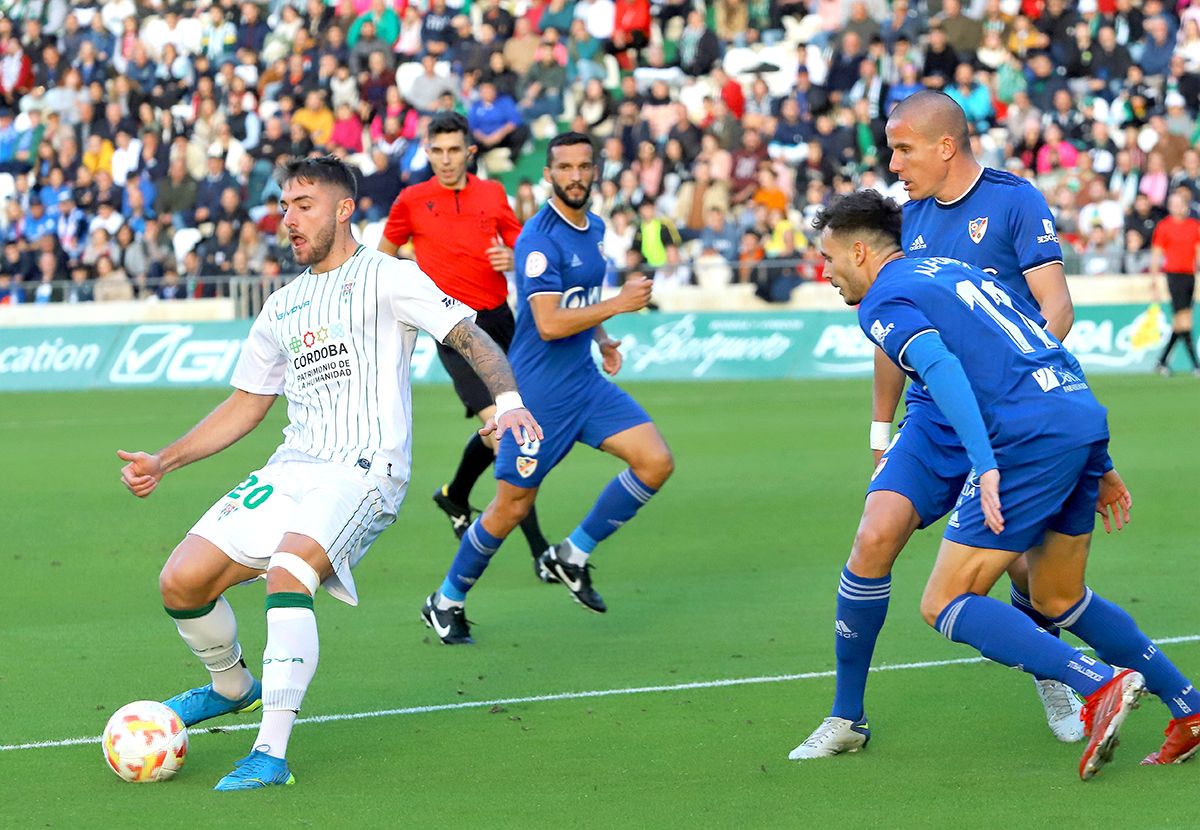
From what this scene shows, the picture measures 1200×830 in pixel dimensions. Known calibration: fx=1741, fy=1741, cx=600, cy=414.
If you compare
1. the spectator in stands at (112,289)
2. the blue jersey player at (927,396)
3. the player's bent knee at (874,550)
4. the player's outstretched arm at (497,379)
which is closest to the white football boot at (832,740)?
the blue jersey player at (927,396)

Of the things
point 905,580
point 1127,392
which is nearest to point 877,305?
point 905,580

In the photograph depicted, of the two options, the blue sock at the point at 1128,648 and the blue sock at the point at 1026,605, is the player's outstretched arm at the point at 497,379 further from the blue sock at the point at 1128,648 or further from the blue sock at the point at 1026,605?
the blue sock at the point at 1026,605

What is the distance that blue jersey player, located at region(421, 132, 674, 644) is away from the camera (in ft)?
28.0

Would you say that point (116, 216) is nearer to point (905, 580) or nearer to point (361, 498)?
point (905, 580)

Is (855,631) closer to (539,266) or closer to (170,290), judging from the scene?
(539,266)

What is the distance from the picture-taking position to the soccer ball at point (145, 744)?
5551 mm

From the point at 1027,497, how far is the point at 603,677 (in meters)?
2.41

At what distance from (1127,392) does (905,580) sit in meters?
11.5

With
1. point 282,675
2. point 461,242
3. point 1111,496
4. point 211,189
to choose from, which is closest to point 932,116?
point 1111,496

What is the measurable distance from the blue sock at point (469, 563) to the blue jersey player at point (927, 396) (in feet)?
7.63

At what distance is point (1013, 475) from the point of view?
5344 mm

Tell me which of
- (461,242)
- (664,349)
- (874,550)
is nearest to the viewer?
(874,550)

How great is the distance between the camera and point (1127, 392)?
19891 millimetres

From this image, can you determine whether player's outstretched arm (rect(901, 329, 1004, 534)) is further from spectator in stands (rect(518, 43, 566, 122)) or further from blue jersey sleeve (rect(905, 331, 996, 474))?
spectator in stands (rect(518, 43, 566, 122))
